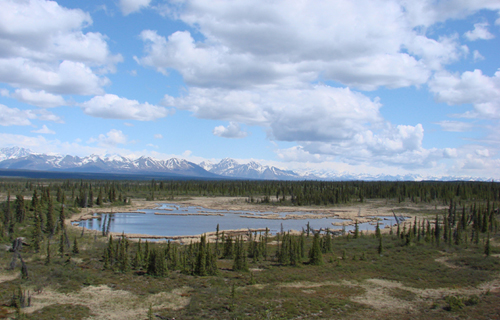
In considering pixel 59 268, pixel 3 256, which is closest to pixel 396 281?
pixel 59 268

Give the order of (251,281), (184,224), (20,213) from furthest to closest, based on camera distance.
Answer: (184,224)
(20,213)
(251,281)

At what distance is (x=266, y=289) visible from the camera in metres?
28.1

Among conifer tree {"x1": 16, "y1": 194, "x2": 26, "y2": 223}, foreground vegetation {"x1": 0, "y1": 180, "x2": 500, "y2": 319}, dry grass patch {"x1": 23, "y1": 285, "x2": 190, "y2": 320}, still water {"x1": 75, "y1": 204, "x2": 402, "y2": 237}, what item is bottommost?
still water {"x1": 75, "y1": 204, "x2": 402, "y2": 237}

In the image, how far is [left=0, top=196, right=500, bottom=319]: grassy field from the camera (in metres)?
23.1

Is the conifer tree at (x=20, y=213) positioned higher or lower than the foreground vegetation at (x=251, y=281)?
higher

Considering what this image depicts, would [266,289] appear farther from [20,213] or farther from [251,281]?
[20,213]

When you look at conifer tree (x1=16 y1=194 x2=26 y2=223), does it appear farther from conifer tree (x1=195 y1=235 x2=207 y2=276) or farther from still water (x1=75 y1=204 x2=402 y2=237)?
conifer tree (x1=195 y1=235 x2=207 y2=276)

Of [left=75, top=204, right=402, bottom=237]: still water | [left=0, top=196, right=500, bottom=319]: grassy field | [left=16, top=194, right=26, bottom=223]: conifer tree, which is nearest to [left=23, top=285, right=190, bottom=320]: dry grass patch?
[left=0, top=196, right=500, bottom=319]: grassy field

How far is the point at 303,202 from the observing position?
135 meters

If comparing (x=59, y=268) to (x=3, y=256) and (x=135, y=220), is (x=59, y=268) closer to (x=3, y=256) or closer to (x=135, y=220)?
(x=3, y=256)

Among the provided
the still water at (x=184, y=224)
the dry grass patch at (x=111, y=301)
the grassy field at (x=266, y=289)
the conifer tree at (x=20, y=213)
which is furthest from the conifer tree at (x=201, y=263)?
the conifer tree at (x=20, y=213)

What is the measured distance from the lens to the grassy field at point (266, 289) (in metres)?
23.1

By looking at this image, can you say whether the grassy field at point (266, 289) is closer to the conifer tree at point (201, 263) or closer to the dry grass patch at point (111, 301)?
the dry grass patch at point (111, 301)

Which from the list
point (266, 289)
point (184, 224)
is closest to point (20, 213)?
point (184, 224)
